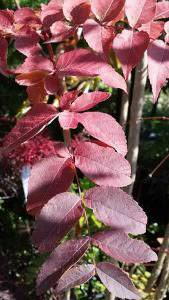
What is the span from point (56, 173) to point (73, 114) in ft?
0.29

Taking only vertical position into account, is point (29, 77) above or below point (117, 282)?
above

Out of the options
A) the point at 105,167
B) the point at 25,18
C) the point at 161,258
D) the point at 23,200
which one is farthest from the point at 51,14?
the point at 23,200

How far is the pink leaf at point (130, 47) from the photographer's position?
1.96ft

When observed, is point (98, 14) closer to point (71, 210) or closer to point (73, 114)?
point (73, 114)

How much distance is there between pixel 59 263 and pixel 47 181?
12 cm

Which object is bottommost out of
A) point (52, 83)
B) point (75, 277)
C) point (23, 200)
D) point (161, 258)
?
point (23, 200)

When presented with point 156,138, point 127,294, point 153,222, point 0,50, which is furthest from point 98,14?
point 156,138

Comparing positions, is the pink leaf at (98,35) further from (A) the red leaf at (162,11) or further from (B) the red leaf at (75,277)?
(B) the red leaf at (75,277)

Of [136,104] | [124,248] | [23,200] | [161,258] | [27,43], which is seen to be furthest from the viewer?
[23,200]

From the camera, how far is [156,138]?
89.6 inches

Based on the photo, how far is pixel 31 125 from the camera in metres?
0.61

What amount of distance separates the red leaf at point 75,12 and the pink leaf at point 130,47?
8 cm

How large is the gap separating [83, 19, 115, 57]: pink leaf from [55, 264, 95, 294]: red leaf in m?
0.31

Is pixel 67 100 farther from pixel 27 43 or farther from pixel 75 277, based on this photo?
pixel 75 277
